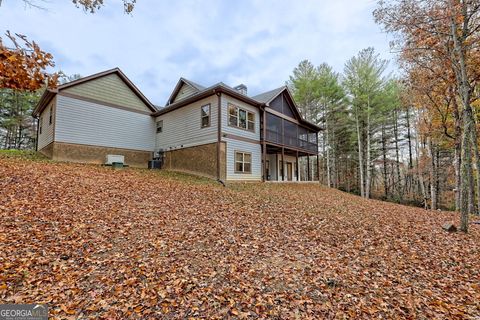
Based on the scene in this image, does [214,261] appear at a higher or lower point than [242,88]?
lower

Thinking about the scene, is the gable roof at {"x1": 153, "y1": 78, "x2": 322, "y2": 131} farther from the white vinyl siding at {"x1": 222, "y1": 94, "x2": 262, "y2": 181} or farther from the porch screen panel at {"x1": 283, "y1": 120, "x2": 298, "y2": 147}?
the porch screen panel at {"x1": 283, "y1": 120, "x2": 298, "y2": 147}

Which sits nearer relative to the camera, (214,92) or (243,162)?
(214,92)

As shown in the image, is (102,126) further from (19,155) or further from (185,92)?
(185,92)

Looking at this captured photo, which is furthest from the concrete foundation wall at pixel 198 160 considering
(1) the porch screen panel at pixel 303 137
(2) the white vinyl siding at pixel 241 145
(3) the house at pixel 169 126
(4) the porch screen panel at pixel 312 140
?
(4) the porch screen panel at pixel 312 140

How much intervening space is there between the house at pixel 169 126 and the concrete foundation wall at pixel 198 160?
0.06m

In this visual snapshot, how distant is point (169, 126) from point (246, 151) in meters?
6.25

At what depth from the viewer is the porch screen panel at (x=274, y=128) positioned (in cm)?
1685

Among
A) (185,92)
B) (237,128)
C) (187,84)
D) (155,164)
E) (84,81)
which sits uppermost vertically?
(187,84)

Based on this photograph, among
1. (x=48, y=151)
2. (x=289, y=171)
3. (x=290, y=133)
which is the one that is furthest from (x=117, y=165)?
(x=289, y=171)

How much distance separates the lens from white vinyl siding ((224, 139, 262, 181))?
45.4 ft

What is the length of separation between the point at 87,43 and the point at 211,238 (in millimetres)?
9782

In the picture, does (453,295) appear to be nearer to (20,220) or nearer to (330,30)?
(20,220)

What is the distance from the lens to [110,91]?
1538 centimetres

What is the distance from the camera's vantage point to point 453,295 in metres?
3.81
